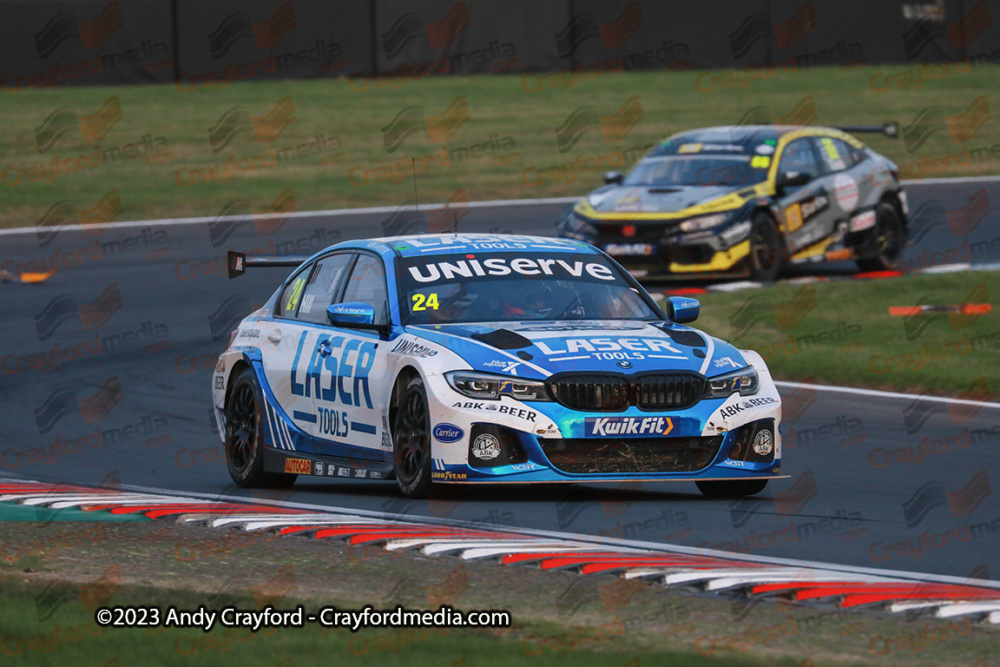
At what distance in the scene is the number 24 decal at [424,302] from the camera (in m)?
9.54

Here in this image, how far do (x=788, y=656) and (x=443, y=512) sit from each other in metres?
3.27

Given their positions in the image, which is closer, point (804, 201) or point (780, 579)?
point (780, 579)

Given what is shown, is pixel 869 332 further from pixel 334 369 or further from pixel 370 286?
pixel 334 369

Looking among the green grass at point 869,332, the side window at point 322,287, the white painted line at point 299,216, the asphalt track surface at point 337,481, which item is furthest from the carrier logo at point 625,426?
the white painted line at point 299,216

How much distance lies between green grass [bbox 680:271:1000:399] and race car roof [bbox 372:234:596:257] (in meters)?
4.66

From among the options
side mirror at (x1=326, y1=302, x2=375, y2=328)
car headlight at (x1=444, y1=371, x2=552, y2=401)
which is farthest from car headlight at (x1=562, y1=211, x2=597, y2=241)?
car headlight at (x1=444, y1=371, x2=552, y2=401)

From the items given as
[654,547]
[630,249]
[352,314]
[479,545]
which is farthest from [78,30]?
[654,547]

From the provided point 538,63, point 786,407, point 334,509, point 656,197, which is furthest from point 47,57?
point 334,509

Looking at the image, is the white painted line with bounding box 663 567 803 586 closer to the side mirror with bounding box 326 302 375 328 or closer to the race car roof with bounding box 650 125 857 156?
the side mirror with bounding box 326 302 375 328

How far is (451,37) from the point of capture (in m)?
33.1

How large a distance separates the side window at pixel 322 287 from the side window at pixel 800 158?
9.64 meters

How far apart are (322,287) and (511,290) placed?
51.6 inches

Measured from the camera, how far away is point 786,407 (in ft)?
44.0

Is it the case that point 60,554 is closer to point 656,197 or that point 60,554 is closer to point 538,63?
point 656,197
